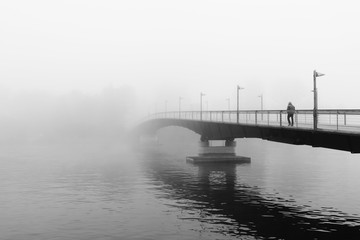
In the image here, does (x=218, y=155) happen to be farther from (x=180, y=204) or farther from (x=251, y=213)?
(x=251, y=213)

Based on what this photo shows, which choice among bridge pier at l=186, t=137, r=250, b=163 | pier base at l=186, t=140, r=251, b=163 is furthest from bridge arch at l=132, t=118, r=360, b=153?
pier base at l=186, t=140, r=251, b=163

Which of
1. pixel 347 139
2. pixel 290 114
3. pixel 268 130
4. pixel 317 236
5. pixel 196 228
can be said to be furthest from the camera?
pixel 268 130

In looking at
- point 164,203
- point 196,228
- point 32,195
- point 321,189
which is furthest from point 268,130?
point 32,195

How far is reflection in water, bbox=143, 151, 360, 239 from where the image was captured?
33.5m

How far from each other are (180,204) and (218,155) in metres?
46.1

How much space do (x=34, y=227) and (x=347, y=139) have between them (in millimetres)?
24830

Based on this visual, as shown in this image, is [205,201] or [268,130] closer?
[205,201]

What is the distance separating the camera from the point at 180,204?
44.8 m

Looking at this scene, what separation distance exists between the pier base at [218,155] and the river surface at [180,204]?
1236 centimetres

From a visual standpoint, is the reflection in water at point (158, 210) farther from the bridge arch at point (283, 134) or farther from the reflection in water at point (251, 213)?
the bridge arch at point (283, 134)

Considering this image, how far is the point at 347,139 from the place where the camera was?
3731cm

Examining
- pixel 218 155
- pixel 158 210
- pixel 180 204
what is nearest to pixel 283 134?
pixel 180 204

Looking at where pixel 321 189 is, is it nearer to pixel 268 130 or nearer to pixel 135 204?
pixel 268 130

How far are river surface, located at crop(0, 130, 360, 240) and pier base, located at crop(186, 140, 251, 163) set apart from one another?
12.4 metres
